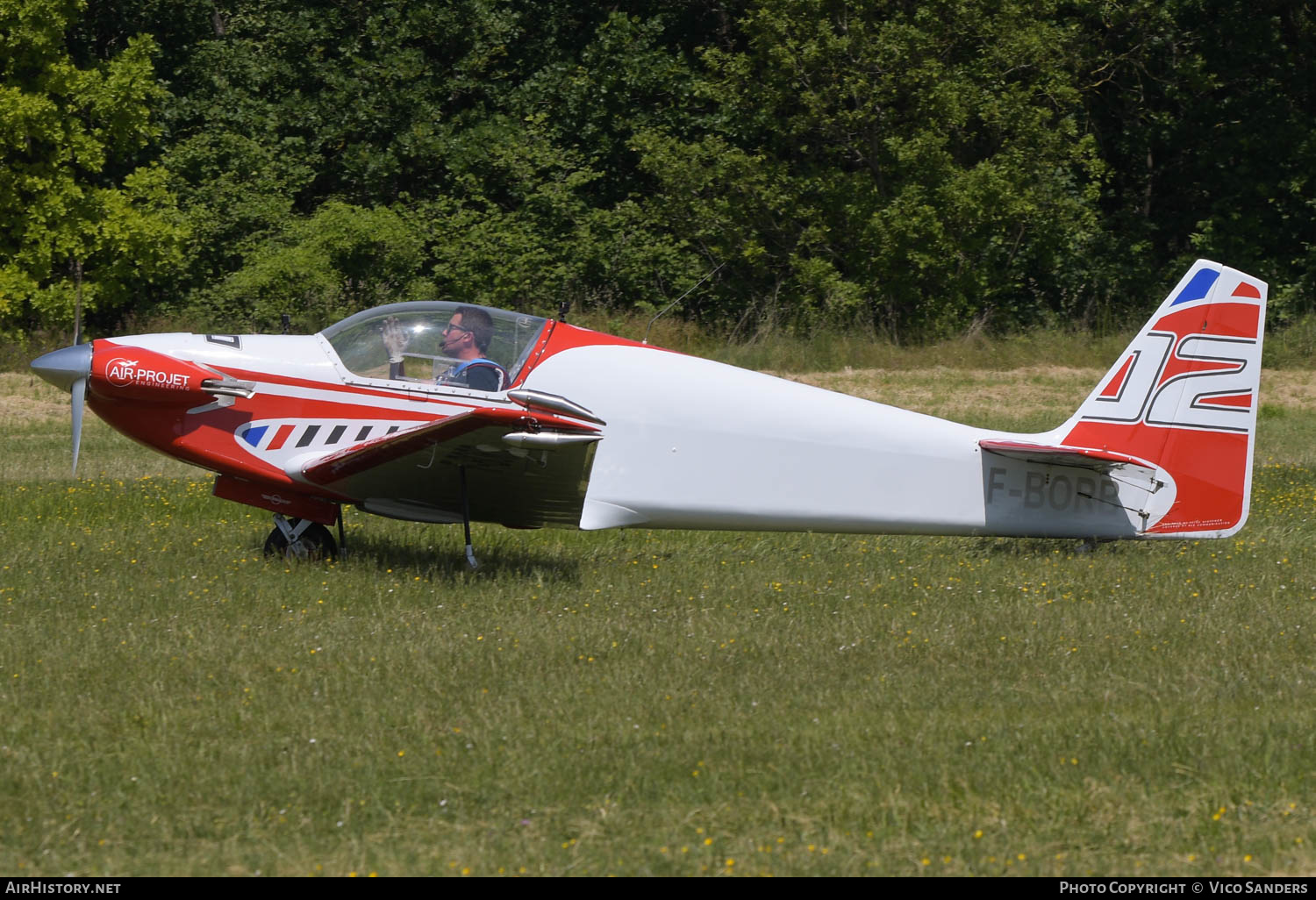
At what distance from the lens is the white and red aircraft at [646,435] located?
8586 millimetres

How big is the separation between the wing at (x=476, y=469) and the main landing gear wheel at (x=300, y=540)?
1.72 feet

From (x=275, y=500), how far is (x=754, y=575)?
3242mm

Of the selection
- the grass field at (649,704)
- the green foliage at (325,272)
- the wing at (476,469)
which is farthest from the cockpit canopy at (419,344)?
the green foliage at (325,272)

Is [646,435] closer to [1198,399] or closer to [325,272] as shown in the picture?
[1198,399]

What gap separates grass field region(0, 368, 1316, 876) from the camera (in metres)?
4.81

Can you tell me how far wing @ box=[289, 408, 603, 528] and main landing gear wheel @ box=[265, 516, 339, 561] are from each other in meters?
0.52

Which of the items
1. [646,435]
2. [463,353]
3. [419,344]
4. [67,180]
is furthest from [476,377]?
[67,180]

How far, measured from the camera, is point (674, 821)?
16.3 feet

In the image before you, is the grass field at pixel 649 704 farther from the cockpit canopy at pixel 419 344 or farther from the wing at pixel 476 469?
the cockpit canopy at pixel 419 344

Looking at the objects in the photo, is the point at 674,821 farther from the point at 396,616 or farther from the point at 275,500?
the point at 275,500


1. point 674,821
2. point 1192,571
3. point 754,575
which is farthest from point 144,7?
point 674,821

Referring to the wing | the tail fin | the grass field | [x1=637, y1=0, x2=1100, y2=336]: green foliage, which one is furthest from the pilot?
[x1=637, y1=0, x2=1100, y2=336]: green foliage

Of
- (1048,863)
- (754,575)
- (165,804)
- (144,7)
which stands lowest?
(754,575)

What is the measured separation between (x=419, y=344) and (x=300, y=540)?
164cm
